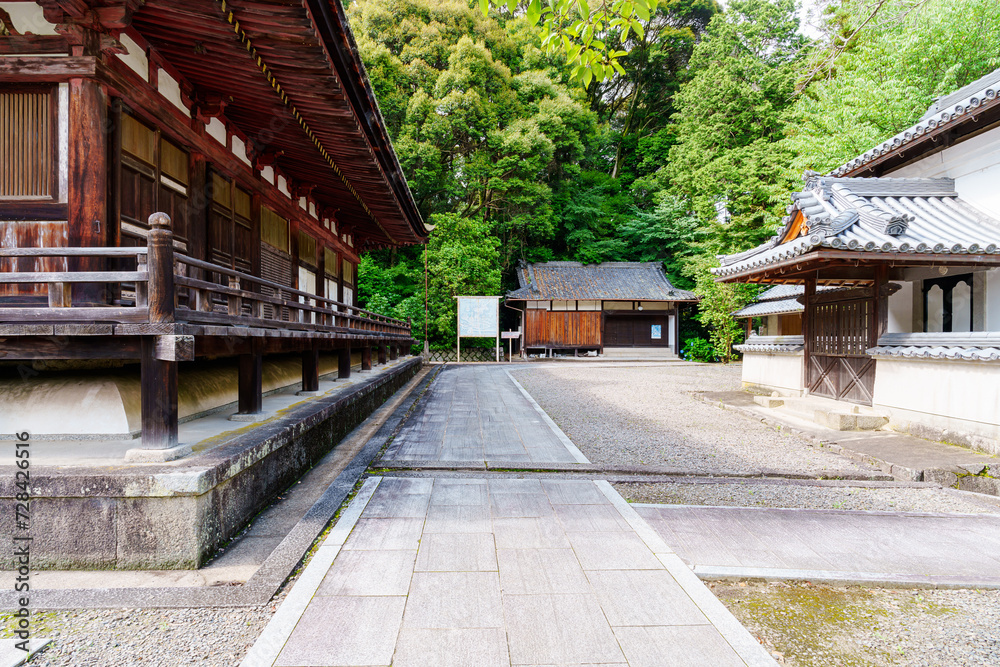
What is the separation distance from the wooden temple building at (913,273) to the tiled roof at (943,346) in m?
0.02

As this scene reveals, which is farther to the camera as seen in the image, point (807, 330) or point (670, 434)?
point (807, 330)

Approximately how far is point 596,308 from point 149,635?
970 inches

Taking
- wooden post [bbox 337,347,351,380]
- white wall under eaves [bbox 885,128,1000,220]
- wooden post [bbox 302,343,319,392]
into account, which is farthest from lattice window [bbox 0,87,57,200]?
white wall under eaves [bbox 885,128,1000,220]

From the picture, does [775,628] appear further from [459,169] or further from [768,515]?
[459,169]

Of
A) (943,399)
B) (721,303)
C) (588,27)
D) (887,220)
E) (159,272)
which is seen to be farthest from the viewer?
(721,303)

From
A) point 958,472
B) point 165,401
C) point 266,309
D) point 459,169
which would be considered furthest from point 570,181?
point 165,401

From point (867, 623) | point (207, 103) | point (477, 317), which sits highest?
point (207, 103)

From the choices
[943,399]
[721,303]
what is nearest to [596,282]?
[721,303]

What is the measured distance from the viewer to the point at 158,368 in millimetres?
3320

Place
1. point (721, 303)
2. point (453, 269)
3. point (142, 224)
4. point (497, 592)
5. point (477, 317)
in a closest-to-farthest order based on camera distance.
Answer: point (497, 592), point (142, 224), point (477, 317), point (453, 269), point (721, 303)

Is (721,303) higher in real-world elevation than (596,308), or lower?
higher

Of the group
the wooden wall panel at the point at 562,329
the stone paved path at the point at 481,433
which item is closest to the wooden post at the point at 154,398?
the stone paved path at the point at 481,433

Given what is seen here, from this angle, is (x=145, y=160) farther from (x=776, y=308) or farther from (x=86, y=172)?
(x=776, y=308)

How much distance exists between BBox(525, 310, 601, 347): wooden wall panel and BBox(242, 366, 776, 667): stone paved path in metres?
21.2
